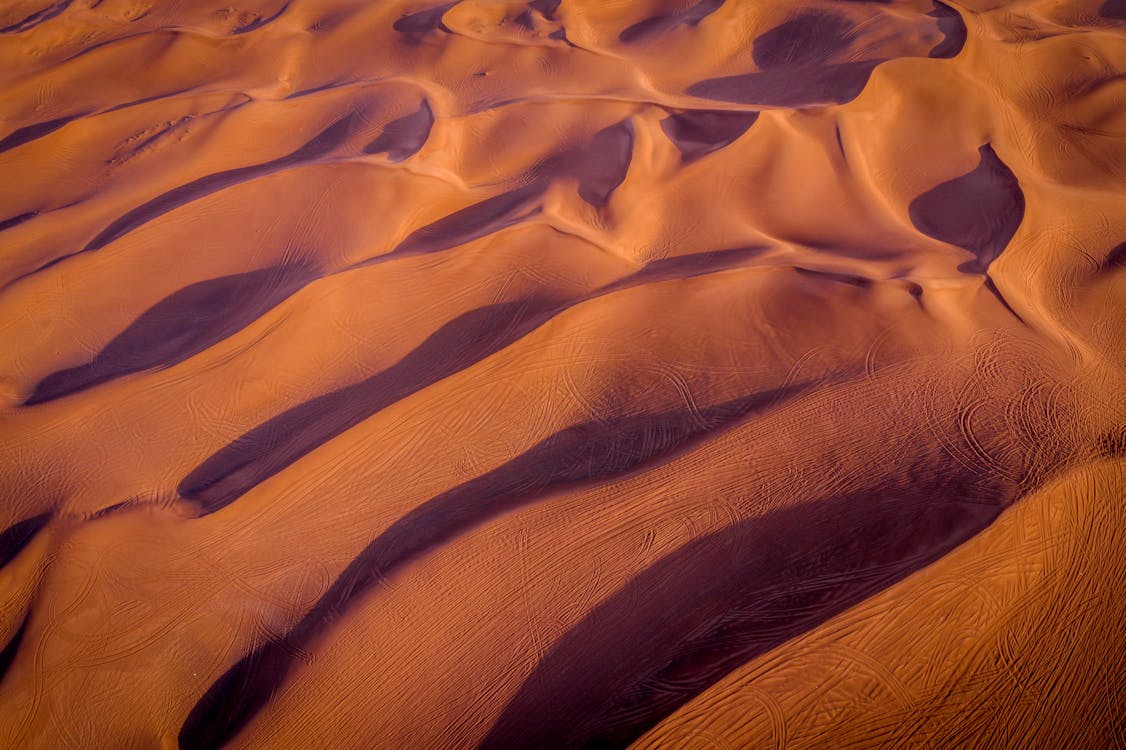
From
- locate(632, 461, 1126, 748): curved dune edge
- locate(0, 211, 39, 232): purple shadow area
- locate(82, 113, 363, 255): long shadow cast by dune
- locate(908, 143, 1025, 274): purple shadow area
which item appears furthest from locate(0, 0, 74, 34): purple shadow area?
locate(632, 461, 1126, 748): curved dune edge

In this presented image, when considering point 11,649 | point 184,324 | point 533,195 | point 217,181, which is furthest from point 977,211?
point 11,649

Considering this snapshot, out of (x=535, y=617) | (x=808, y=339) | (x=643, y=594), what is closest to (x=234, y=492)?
(x=535, y=617)

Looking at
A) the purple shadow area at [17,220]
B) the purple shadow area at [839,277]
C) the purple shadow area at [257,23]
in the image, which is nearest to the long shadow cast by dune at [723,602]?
the purple shadow area at [839,277]

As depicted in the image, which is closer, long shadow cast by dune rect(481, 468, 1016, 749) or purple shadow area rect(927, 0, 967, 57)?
long shadow cast by dune rect(481, 468, 1016, 749)

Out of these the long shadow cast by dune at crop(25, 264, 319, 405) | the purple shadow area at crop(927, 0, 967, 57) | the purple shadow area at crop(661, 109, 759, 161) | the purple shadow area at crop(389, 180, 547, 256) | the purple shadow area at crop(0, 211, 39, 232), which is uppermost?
the purple shadow area at crop(0, 211, 39, 232)

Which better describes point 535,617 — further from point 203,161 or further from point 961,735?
point 203,161

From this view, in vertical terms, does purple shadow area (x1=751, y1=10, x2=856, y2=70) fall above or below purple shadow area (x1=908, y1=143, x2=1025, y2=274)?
above

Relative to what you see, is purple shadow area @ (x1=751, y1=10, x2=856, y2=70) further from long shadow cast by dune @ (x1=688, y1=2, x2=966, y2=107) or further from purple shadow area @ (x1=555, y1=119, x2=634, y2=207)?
purple shadow area @ (x1=555, y1=119, x2=634, y2=207)

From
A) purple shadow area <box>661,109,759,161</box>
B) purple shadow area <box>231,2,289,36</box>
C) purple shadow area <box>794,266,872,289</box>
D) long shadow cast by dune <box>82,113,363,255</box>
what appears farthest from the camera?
purple shadow area <box>231,2,289,36</box>
